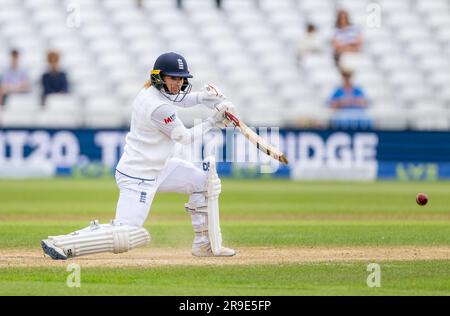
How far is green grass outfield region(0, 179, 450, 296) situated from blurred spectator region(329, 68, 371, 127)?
1125mm

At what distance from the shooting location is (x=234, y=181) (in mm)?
20203

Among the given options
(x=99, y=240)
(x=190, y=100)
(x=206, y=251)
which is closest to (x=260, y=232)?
(x=206, y=251)

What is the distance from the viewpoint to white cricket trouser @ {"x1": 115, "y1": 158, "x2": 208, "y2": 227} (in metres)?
9.30

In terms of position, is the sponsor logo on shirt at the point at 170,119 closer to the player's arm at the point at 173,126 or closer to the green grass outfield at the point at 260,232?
the player's arm at the point at 173,126

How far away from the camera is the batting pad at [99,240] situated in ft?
29.6

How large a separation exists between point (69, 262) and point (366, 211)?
6.20 meters

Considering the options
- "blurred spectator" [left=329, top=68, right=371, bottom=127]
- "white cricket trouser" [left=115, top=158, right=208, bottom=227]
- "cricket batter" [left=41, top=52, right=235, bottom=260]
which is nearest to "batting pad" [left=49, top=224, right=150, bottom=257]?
"cricket batter" [left=41, top=52, right=235, bottom=260]

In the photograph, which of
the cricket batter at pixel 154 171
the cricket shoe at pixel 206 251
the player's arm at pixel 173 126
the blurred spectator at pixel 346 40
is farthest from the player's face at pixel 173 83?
the blurred spectator at pixel 346 40

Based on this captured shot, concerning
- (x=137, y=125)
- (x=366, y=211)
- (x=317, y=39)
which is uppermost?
(x=317, y=39)

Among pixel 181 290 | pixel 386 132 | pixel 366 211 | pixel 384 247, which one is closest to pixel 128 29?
pixel 386 132

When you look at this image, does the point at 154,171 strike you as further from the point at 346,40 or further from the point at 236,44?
the point at 236,44

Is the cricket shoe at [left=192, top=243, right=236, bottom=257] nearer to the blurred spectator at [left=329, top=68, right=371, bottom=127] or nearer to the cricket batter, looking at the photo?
the cricket batter

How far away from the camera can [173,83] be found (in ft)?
30.9
